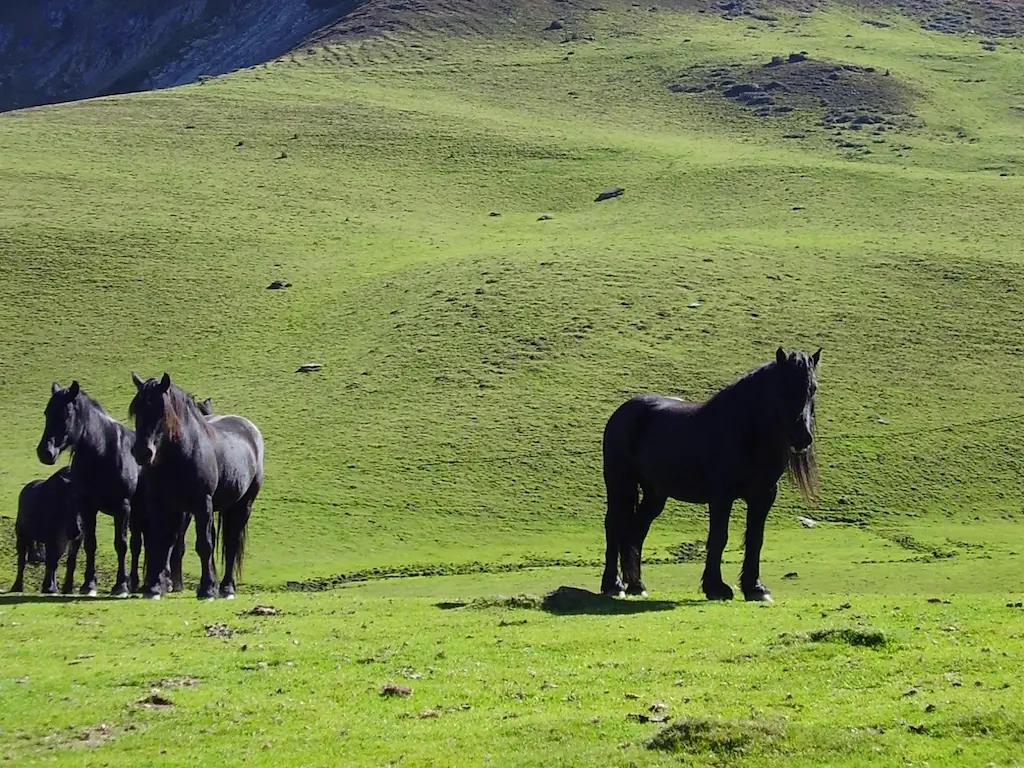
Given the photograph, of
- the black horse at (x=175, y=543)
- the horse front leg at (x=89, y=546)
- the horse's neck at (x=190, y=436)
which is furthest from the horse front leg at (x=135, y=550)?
the horse's neck at (x=190, y=436)

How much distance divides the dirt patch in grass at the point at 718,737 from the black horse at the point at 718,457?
617 centimetres

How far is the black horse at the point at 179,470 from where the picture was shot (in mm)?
17500

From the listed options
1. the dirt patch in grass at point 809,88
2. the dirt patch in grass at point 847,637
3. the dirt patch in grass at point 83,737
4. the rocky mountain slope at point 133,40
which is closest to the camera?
the dirt patch in grass at point 83,737

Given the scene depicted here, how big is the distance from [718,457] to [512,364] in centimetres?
2793

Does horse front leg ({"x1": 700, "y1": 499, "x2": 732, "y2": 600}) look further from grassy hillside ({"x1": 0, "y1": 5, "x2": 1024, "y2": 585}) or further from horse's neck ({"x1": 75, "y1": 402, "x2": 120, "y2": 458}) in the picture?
grassy hillside ({"x1": 0, "y1": 5, "x2": 1024, "y2": 585})

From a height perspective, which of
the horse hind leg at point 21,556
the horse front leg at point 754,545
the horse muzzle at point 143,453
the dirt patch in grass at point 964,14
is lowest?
the horse hind leg at point 21,556

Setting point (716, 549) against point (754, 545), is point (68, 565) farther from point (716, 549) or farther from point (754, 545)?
point (754, 545)

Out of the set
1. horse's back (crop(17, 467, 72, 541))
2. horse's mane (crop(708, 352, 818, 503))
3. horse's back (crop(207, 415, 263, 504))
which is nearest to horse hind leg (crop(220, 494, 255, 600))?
horse's back (crop(207, 415, 263, 504))

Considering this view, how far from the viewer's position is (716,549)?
17219 millimetres

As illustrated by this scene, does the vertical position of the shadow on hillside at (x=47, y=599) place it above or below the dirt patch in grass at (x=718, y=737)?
below

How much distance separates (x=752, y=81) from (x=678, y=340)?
181ft

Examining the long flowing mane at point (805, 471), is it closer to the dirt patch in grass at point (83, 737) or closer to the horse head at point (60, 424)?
the dirt patch in grass at point (83, 737)

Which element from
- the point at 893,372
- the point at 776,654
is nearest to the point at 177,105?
the point at 893,372

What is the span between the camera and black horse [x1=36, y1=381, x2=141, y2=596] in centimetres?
1886
